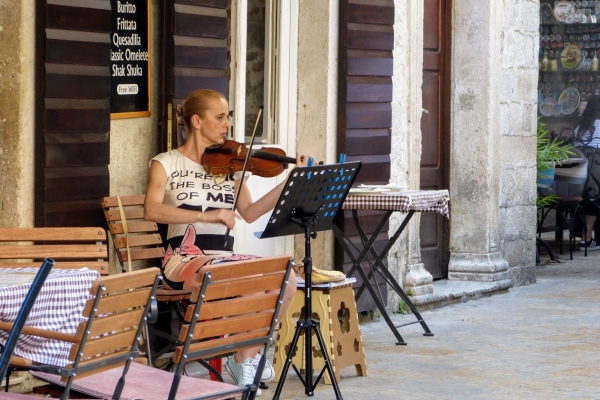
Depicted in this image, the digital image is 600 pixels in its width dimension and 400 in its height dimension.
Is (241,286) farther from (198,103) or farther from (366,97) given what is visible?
(366,97)

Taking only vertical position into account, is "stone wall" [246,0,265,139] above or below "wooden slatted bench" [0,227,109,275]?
above

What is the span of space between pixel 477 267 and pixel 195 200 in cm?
495

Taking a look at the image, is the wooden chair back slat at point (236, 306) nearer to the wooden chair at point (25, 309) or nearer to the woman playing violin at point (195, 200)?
the wooden chair at point (25, 309)

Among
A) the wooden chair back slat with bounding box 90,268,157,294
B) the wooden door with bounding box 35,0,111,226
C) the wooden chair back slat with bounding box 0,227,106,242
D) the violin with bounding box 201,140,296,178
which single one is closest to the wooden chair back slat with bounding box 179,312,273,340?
the wooden chair back slat with bounding box 90,268,157,294

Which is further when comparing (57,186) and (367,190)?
(367,190)

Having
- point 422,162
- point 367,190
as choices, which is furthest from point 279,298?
point 422,162

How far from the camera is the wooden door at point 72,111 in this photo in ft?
20.3

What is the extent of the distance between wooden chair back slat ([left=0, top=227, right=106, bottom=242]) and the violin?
976 mm

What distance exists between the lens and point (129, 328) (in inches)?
169

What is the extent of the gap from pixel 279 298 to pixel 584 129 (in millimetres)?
13319

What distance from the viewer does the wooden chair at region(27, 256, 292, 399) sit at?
4.40 metres

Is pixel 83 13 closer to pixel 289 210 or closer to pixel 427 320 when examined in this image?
pixel 289 210

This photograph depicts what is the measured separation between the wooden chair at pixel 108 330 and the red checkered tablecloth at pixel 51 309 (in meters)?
0.10

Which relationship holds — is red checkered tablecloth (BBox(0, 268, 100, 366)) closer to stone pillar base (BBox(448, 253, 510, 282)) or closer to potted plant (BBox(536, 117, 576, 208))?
stone pillar base (BBox(448, 253, 510, 282))
